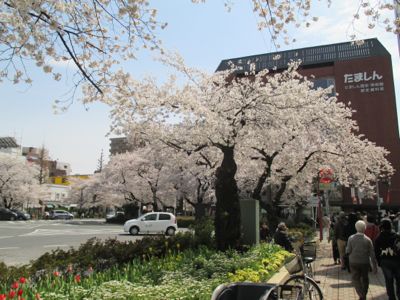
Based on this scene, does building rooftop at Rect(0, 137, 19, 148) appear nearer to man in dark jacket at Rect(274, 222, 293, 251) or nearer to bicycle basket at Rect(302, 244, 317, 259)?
man in dark jacket at Rect(274, 222, 293, 251)

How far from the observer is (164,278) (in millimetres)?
6559

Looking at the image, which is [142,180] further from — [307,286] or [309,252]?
[307,286]

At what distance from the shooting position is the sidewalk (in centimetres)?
804

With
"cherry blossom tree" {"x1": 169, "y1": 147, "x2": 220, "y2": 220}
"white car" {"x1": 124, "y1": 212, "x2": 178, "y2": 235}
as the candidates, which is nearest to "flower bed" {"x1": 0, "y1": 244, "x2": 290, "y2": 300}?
"white car" {"x1": 124, "y1": 212, "x2": 178, "y2": 235}

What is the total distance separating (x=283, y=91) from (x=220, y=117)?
290 cm

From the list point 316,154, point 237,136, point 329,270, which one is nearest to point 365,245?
point 329,270

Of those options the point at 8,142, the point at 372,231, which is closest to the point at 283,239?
the point at 372,231

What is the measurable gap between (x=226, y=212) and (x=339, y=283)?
331 cm

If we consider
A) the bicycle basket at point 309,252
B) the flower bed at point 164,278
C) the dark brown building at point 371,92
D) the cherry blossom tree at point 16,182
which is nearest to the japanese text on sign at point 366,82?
the dark brown building at point 371,92

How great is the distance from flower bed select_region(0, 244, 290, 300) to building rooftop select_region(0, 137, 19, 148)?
346 ft

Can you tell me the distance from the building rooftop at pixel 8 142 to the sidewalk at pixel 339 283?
104403 mm

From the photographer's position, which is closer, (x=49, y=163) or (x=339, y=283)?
(x=339, y=283)

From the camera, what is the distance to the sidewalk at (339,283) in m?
8.04

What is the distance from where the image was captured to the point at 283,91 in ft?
47.6
